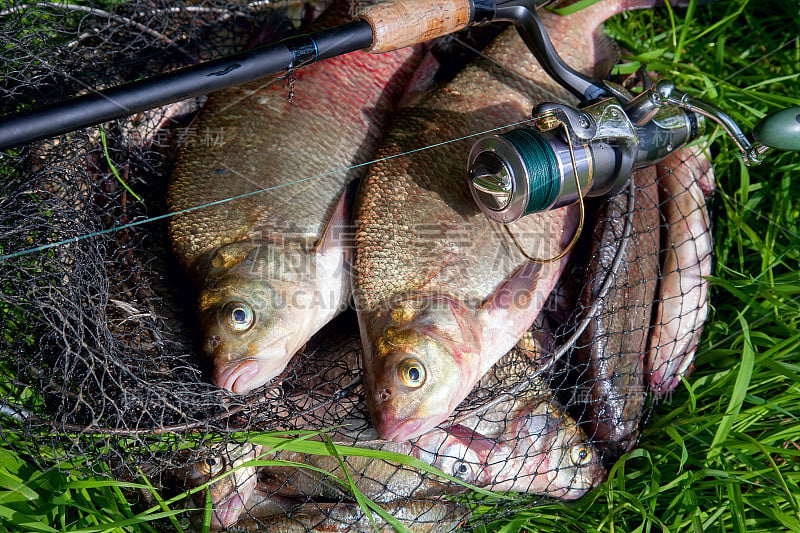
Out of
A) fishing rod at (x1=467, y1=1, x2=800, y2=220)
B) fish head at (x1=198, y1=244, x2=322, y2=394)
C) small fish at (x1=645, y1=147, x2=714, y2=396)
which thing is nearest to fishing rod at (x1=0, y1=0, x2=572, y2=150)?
fishing rod at (x1=467, y1=1, x2=800, y2=220)

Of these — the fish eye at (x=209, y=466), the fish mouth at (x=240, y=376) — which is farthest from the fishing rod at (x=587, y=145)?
the fish eye at (x=209, y=466)

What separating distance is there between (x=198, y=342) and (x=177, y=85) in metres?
0.83

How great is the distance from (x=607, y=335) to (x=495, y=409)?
496mm

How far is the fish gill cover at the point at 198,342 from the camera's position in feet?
6.78

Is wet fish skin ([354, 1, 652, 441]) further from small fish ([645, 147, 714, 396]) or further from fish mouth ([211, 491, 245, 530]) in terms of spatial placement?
fish mouth ([211, 491, 245, 530])

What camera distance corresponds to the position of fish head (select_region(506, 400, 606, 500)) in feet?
7.96

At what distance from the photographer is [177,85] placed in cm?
176

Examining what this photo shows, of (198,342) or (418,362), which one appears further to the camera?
(198,342)

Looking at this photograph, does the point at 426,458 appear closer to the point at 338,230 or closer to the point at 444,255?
the point at 444,255

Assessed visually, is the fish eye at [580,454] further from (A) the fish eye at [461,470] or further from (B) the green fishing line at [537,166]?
(B) the green fishing line at [537,166]

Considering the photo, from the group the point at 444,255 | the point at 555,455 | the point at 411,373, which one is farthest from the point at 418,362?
the point at 555,455

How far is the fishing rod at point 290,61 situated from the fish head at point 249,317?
620 mm

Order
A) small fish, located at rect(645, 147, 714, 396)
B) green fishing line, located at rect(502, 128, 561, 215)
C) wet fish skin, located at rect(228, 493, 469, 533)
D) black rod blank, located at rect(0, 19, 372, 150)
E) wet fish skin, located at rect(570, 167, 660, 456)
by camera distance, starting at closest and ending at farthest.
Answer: black rod blank, located at rect(0, 19, 372, 150) → green fishing line, located at rect(502, 128, 561, 215) → wet fish skin, located at rect(228, 493, 469, 533) → wet fish skin, located at rect(570, 167, 660, 456) → small fish, located at rect(645, 147, 714, 396)

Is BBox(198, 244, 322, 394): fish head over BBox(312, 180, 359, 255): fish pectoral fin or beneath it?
beneath
